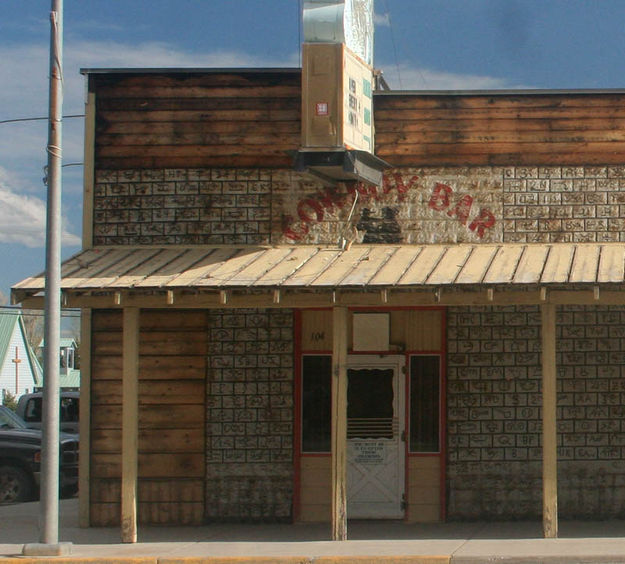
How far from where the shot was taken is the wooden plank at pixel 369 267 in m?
13.4

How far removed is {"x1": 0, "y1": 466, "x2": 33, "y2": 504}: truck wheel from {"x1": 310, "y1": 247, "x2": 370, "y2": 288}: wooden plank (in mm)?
8288

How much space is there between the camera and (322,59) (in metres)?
14.5

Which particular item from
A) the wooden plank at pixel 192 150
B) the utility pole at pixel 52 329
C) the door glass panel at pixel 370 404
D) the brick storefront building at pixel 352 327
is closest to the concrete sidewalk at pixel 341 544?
the utility pole at pixel 52 329

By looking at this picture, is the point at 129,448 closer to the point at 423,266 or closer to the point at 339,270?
the point at 339,270

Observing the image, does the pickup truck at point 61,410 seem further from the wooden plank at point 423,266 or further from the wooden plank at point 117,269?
the wooden plank at point 423,266

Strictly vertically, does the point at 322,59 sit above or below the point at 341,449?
above

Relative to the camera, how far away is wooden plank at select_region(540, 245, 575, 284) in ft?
42.8

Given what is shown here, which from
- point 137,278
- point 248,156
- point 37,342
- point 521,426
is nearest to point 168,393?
point 137,278

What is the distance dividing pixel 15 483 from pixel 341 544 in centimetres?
859

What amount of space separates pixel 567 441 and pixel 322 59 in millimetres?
Result: 5642

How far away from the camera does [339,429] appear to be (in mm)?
13672

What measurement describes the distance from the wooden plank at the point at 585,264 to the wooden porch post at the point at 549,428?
19.5 inches

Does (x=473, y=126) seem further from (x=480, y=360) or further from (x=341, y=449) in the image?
(x=341, y=449)

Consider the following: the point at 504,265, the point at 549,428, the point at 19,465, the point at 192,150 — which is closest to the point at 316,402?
the point at 504,265
